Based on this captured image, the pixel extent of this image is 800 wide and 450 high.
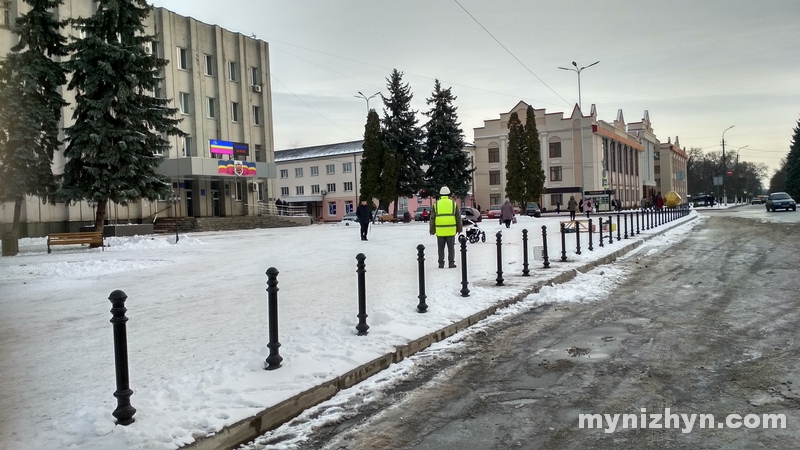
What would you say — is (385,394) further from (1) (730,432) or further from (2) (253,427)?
(1) (730,432)

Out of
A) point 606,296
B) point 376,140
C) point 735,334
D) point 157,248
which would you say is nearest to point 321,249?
point 157,248

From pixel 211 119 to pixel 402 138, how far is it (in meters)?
16.8

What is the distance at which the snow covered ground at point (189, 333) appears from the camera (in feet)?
14.1

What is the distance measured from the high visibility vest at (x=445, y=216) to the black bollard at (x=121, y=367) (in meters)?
9.44

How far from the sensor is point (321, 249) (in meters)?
20.6

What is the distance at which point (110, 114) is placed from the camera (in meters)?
25.4

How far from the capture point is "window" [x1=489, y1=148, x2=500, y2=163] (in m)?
77.8

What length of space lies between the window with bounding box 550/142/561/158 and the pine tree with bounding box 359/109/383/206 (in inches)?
1208

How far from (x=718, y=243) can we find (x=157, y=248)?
68.9ft

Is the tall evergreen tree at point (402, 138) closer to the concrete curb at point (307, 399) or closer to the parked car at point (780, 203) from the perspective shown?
the parked car at point (780, 203)

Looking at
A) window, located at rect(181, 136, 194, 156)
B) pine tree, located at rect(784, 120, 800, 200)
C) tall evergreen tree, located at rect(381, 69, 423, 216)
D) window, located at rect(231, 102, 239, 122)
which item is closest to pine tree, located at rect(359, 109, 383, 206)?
tall evergreen tree, located at rect(381, 69, 423, 216)

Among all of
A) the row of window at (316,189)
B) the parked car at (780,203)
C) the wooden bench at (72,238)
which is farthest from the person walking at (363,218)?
the row of window at (316,189)

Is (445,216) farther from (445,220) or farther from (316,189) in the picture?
(316,189)

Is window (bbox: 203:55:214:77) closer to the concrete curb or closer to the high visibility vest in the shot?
the high visibility vest
